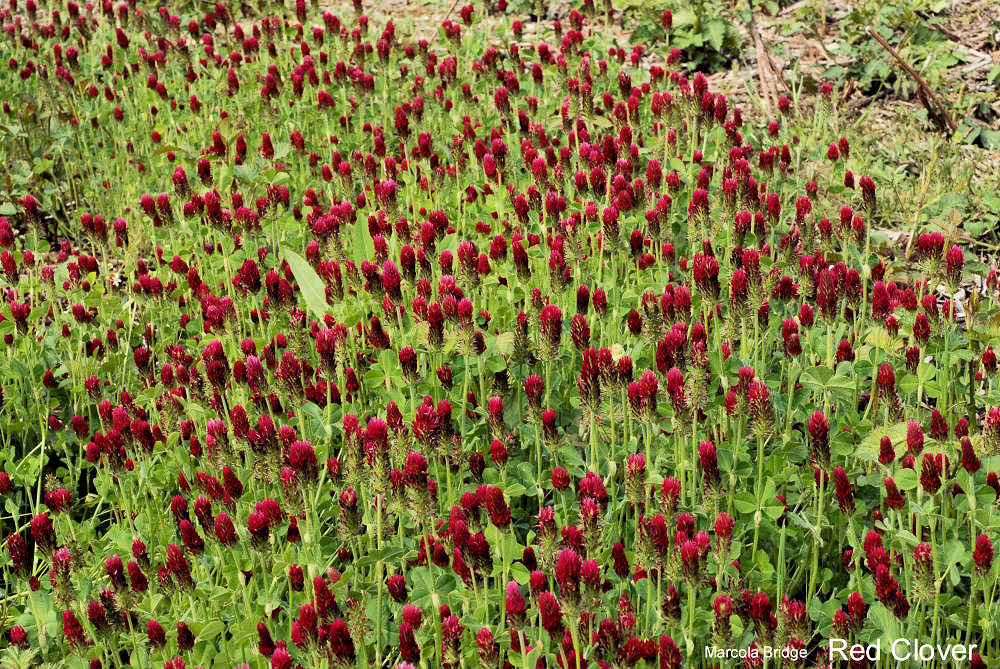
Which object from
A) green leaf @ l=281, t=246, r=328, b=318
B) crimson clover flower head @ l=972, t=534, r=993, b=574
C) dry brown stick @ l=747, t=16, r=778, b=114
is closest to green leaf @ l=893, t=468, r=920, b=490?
crimson clover flower head @ l=972, t=534, r=993, b=574

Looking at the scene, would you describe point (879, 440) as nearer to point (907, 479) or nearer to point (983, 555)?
point (907, 479)

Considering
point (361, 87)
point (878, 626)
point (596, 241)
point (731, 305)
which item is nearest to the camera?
point (878, 626)

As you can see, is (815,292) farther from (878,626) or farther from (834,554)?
(878,626)

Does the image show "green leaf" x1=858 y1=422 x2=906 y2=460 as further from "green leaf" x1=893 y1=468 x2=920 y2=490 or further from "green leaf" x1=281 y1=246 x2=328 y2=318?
"green leaf" x1=281 y1=246 x2=328 y2=318

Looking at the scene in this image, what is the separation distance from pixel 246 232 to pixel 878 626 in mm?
2877

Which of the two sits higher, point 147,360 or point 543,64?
point 543,64

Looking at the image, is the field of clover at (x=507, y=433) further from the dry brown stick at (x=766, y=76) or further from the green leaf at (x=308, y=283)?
the dry brown stick at (x=766, y=76)

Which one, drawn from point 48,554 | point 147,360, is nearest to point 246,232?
point 147,360

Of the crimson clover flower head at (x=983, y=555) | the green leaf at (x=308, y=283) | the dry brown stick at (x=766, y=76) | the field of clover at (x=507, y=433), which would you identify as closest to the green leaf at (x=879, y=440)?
the field of clover at (x=507, y=433)

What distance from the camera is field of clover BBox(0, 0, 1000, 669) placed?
103 inches

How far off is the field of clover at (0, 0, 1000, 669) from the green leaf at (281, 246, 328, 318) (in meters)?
0.01

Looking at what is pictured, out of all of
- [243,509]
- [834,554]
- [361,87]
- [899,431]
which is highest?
[361,87]

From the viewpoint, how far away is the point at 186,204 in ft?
14.3

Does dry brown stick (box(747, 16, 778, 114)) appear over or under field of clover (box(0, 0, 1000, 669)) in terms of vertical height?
over
